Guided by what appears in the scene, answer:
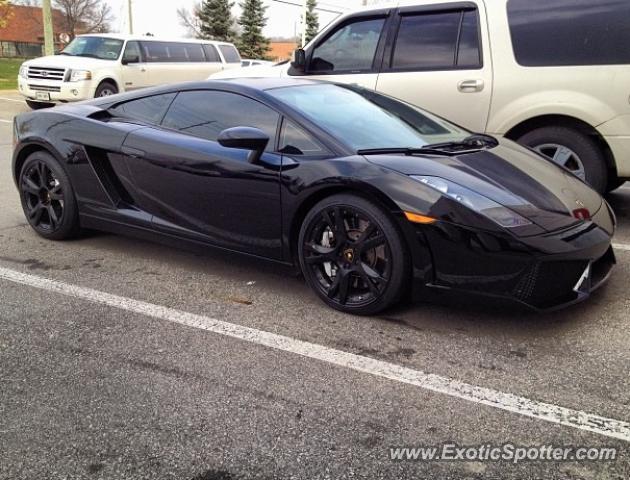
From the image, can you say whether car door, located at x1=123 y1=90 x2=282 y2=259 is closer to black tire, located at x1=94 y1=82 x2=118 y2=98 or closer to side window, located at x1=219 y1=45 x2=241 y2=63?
black tire, located at x1=94 y1=82 x2=118 y2=98

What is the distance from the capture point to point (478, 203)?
9.60ft

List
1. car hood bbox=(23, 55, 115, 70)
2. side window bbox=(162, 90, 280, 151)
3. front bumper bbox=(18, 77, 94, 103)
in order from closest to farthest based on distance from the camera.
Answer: side window bbox=(162, 90, 280, 151)
front bumper bbox=(18, 77, 94, 103)
car hood bbox=(23, 55, 115, 70)

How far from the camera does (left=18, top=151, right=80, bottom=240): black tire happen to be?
4.40m

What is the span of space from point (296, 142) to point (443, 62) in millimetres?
2642

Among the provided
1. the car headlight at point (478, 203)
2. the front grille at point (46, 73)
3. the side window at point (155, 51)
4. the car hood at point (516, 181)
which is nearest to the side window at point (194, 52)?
the side window at point (155, 51)

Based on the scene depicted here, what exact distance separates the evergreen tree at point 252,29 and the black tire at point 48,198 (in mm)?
44203

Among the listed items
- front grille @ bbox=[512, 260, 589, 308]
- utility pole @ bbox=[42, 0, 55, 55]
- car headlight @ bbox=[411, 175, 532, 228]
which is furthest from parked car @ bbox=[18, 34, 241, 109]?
front grille @ bbox=[512, 260, 589, 308]

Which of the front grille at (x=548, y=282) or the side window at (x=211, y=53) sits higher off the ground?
the side window at (x=211, y=53)

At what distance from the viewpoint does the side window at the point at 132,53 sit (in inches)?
554

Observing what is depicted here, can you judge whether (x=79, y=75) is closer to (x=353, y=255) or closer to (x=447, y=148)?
(x=447, y=148)

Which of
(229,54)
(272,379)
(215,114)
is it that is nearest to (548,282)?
(272,379)

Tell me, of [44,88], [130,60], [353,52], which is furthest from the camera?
[130,60]

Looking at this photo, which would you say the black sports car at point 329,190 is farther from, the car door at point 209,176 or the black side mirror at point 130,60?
the black side mirror at point 130,60

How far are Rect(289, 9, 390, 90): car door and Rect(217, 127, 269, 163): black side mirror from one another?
2.72m
